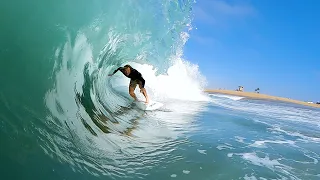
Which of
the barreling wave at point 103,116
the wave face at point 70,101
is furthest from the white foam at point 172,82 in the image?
the wave face at point 70,101

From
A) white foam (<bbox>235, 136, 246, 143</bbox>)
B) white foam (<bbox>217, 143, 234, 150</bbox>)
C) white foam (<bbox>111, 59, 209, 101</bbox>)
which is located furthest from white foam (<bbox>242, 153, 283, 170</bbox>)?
white foam (<bbox>111, 59, 209, 101</bbox>)

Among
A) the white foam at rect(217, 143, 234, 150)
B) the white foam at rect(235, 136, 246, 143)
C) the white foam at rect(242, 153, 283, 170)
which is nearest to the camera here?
the white foam at rect(242, 153, 283, 170)

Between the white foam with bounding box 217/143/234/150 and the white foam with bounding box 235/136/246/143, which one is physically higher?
the white foam with bounding box 235/136/246/143

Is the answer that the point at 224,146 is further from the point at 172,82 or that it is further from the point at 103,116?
the point at 172,82

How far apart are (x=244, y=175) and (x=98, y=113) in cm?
374

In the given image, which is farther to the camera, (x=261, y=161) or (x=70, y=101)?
(x=70, y=101)

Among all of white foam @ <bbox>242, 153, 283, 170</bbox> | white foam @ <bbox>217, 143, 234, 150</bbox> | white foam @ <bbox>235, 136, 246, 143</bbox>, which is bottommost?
white foam @ <bbox>242, 153, 283, 170</bbox>

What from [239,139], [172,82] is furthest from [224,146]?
[172,82]

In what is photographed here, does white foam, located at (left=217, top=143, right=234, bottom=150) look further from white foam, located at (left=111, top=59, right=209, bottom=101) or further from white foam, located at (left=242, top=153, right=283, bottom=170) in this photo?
white foam, located at (left=111, top=59, right=209, bottom=101)

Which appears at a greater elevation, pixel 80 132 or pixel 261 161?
pixel 80 132

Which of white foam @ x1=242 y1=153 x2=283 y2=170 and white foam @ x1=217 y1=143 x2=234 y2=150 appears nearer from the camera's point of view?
white foam @ x1=242 y1=153 x2=283 y2=170

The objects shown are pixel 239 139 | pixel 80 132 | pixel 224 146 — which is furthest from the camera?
pixel 239 139

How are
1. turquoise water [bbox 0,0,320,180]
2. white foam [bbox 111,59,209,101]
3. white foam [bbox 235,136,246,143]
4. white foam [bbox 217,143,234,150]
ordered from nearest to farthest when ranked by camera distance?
turquoise water [bbox 0,0,320,180] → white foam [bbox 217,143,234,150] → white foam [bbox 235,136,246,143] → white foam [bbox 111,59,209,101]

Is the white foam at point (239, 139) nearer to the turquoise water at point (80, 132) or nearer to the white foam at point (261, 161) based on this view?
the turquoise water at point (80, 132)
